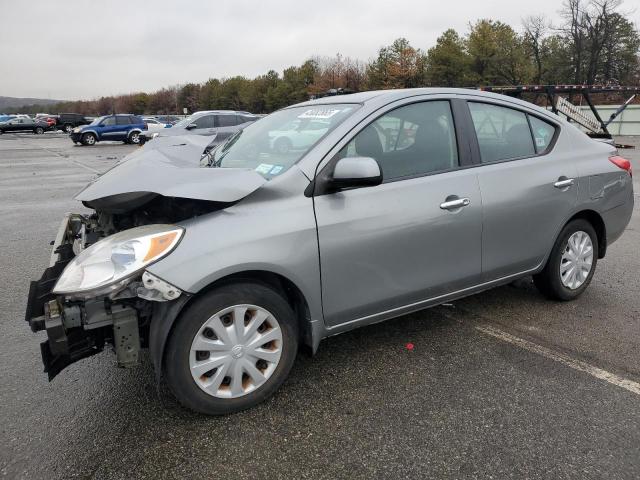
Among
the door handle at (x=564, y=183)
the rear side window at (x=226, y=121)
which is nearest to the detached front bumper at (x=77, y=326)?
the door handle at (x=564, y=183)

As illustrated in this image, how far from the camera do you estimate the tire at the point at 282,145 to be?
3.10m

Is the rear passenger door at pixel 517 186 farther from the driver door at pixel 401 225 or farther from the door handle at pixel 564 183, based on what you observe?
the driver door at pixel 401 225

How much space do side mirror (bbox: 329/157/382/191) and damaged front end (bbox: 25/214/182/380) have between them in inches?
40.0

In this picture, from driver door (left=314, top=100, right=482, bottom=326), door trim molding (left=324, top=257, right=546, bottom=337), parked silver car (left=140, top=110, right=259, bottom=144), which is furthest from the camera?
parked silver car (left=140, top=110, right=259, bottom=144)

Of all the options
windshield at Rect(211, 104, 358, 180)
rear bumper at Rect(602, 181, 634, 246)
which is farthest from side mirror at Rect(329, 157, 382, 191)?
rear bumper at Rect(602, 181, 634, 246)

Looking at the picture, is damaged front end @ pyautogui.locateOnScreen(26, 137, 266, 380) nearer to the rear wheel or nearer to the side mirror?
the side mirror

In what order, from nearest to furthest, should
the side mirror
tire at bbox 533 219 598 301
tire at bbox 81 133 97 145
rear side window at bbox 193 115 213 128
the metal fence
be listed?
the side mirror → tire at bbox 533 219 598 301 → rear side window at bbox 193 115 213 128 → the metal fence → tire at bbox 81 133 97 145

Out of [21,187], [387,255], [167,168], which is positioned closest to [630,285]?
[387,255]

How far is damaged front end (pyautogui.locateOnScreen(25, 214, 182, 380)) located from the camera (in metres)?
2.24

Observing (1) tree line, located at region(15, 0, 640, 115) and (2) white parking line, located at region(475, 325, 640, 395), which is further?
(1) tree line, located at region(15, 0, 640, 115)

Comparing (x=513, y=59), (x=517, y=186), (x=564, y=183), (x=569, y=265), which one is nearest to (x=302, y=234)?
(x=517, y=186)

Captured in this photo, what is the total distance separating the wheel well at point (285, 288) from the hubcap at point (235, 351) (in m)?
0.14

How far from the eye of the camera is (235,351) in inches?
99.0

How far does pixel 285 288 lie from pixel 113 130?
2928 cm
